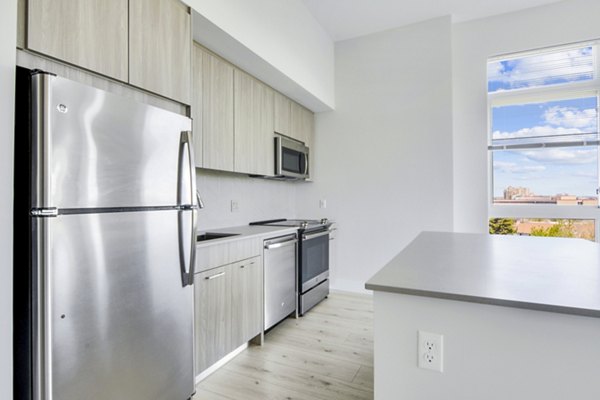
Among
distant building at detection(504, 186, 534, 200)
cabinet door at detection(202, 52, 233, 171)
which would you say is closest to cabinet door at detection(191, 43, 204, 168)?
cabinet door at detection(202, 52, 233, 171)

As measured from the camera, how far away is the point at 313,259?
350cm

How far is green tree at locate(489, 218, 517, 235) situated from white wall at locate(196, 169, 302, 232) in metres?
2.47

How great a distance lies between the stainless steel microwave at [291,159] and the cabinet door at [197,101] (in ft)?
3.66

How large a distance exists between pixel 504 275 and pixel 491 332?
34 cm

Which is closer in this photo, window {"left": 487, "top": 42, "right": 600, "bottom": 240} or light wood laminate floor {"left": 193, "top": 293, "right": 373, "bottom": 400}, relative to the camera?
light wood laminate floor {"left": 193, "top": 293, "right": 373, "bottom": 400}

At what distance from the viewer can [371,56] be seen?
4.11 meters

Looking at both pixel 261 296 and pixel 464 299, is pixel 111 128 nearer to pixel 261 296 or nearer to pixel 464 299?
pixel 464 299

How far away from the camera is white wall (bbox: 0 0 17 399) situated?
3.76 feet

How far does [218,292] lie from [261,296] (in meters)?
0.55

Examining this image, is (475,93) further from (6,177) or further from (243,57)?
(6,177)

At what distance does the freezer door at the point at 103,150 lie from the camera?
1.18 metres

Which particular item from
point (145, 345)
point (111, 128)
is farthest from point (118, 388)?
point (111, 128)

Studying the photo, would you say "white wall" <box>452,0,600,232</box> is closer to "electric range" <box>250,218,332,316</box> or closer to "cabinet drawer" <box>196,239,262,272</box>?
"electric range" <box>250,218,332,316</box>

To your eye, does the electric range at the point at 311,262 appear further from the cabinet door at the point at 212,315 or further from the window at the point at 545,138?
the window at the point at 545,138
